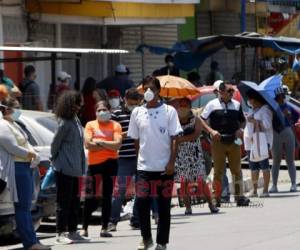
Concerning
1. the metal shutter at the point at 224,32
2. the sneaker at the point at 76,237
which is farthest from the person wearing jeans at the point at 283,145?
the metal shutter at the point at 224,32

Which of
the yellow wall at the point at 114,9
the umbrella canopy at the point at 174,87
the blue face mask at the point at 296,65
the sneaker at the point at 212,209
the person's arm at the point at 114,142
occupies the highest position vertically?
the yellow wall at the point at 114,9

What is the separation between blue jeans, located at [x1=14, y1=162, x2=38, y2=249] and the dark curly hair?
1.12m

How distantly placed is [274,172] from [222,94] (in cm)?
268

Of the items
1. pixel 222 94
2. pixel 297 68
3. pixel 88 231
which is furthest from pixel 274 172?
pixel 297 68

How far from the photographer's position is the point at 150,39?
29.2 m

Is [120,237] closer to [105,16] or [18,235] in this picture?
[18,235]

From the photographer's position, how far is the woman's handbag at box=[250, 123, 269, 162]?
713 inches

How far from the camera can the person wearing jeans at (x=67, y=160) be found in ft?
42.3

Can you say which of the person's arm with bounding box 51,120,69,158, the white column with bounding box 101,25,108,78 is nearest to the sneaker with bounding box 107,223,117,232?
the person's arm with bounding box 51,120,69,158

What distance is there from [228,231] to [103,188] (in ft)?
5.39

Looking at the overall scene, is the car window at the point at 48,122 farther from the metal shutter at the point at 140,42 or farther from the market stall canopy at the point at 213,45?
the metal shutter at the point at 140,42

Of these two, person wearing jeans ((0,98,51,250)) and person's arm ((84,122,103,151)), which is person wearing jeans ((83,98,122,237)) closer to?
person's arm ((84,122,103,151))

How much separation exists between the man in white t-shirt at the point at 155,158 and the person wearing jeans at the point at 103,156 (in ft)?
5.29

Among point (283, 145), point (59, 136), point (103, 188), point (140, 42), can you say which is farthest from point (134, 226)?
point (140, 42)
